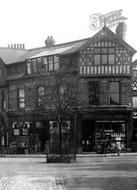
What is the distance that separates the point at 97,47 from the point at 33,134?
408 inches

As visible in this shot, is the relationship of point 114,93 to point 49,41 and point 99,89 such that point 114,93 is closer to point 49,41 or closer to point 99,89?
point 99,89

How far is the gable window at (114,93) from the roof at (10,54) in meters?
12.8

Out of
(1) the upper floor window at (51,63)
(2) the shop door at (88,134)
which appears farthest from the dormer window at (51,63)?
(2) the shop door at (88,134)

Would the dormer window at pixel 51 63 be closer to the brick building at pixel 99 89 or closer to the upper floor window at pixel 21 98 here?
the brick building at pixel 99 89

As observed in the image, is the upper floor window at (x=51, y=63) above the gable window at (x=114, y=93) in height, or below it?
above

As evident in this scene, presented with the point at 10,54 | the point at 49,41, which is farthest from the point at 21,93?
the point at 49,41

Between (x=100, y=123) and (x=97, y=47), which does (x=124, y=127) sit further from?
(x=97, y=47)

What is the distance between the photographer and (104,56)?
44594 mm

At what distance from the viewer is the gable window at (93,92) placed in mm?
44938

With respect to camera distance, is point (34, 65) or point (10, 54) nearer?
point (34, 65)

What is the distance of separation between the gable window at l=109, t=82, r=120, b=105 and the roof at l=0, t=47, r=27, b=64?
12798mm

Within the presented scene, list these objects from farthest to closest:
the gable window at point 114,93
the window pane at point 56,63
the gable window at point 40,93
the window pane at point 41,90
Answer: the window pane at point 41,90
the window pane at point 56,63
the gable window at point 40,93
the gable window at point 114,93

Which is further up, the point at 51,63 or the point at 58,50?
the point at 58,50

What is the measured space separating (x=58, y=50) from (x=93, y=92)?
6542 millimetres
